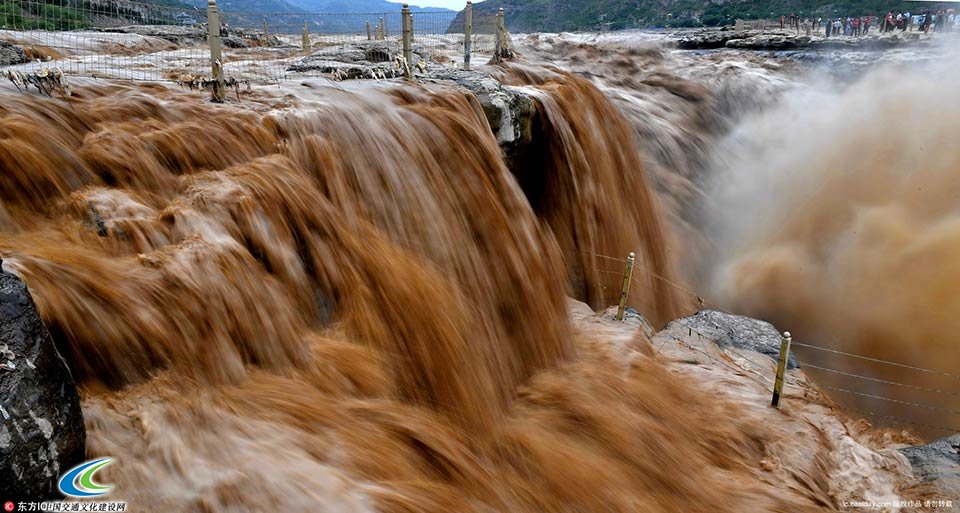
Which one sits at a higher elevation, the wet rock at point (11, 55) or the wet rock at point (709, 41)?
the wet rock at point (709, 41)

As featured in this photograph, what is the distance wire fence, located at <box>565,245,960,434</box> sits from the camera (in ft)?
22.9

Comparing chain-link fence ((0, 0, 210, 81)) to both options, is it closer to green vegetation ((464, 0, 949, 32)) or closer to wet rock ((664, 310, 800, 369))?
wet rock ((664, 310, 800, 369))

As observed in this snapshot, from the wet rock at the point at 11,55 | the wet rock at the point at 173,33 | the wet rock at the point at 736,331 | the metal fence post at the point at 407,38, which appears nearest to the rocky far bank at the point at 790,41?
the wet rock at the point at 173,33

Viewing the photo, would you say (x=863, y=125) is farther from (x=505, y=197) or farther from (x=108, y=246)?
(x=108, y=246)

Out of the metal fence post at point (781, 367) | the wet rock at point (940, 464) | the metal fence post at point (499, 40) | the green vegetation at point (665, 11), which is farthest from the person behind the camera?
the green vegetation at point (665, 11)

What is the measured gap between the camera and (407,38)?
901cm

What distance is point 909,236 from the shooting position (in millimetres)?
10852

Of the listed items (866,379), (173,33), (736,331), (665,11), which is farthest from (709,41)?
(665,11)

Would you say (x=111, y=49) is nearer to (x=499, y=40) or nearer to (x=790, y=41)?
(x=499, y=40)

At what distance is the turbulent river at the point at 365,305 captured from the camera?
3355 mm

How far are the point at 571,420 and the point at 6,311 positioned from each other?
376 centimetres

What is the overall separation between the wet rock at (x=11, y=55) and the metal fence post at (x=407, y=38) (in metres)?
5.05

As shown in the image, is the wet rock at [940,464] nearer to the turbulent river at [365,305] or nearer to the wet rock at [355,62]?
the turbulent river at [365,305]

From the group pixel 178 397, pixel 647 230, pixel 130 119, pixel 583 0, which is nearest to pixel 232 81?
pixel 130 119
